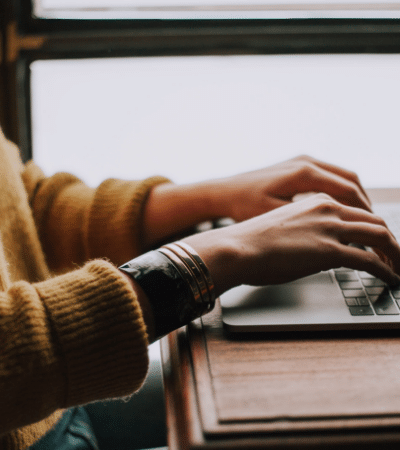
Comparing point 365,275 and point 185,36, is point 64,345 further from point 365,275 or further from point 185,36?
point 185,36

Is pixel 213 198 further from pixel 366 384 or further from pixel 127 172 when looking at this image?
pixel 127 172

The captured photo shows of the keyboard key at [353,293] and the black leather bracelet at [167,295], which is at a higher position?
the black leather bracelet at [167,295]

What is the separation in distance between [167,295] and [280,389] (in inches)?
5.4

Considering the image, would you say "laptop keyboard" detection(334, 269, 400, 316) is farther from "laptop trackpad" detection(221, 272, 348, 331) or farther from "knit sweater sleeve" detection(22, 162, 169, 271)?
"knit sweater sleeve" detection(22, 162, 169, 271)

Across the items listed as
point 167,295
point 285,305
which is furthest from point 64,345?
point 285,305

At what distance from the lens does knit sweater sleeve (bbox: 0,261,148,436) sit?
357 mm

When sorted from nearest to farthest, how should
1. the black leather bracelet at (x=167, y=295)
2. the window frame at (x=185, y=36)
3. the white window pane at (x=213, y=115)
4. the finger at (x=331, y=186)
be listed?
1. the black leather bracelet at (x=167, y=295)
2. the finger at (x=331, y=186)
3. the window frame at (x=185, y=36)
4. the white window pane at (x=213, y=115)

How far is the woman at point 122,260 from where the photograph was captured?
14.7 inches

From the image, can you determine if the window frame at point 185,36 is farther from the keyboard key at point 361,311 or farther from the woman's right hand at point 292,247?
the keyboard key at point 361,311


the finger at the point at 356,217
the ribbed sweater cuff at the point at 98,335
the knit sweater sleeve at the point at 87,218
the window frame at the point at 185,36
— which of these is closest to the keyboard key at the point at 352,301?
the finger at the point at 356,217

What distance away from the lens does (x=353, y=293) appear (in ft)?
1.59

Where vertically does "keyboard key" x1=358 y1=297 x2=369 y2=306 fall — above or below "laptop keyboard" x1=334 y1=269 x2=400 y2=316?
above

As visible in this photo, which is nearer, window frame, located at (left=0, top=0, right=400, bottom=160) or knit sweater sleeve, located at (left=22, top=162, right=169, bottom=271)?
knit sweater sleeve, located at (left=22, top=162, right=169, bottom=271)

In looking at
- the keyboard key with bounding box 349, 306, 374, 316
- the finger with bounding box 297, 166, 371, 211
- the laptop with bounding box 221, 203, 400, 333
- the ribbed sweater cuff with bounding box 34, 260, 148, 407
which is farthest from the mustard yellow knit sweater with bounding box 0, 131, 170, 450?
the finger with bounding box 297, 166, 371, 211
